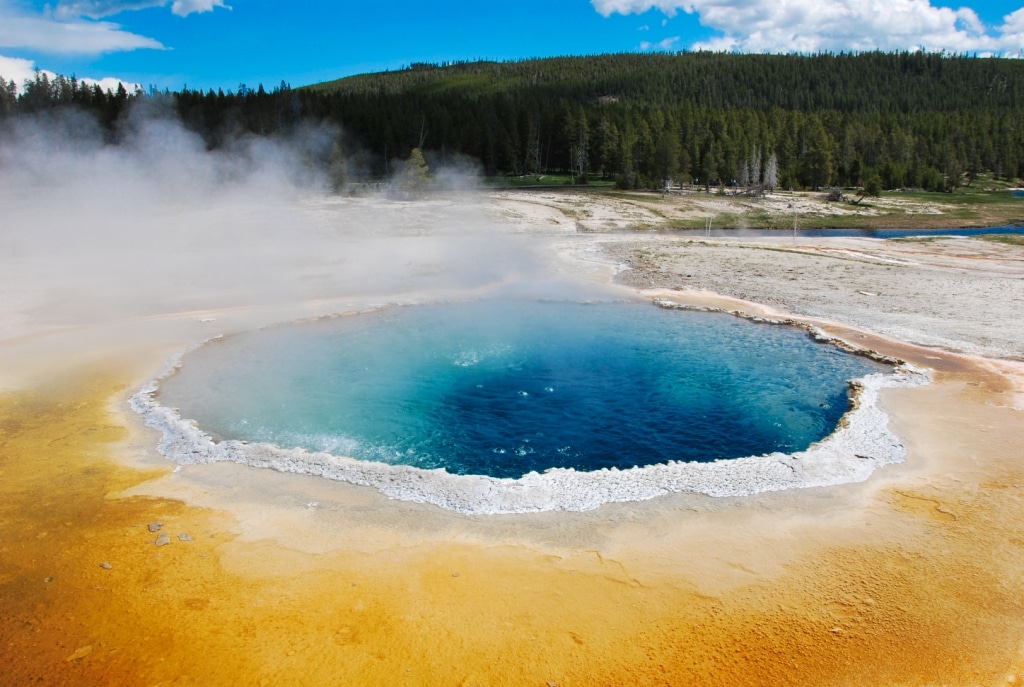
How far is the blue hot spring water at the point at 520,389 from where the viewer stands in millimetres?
7684

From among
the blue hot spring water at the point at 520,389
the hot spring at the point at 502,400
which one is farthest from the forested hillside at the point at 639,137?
the hot spring at the point at 502,400

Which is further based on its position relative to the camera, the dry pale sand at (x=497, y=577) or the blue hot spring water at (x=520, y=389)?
the blue hot spring water at (x=520, y=389)

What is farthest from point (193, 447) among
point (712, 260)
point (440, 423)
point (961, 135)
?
point (961, 135)

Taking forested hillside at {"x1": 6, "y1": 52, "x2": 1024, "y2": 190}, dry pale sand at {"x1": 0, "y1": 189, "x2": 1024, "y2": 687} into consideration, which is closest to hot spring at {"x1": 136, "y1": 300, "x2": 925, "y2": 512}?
dry pale sand at {"x1": 0, "y1": 189, "x2": 1024, "y2": 687}

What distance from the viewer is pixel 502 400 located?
9.12 meters

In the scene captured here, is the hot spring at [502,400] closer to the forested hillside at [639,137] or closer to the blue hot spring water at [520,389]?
the blue hot spring water at [520,389]

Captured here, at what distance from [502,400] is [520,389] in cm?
49

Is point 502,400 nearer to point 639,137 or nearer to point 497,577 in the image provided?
point 497,577

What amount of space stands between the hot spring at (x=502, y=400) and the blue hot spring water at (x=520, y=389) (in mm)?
29

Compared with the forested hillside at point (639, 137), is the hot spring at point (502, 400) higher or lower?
lower

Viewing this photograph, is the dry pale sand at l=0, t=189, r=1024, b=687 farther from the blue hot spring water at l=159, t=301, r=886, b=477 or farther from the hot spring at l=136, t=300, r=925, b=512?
the blue hot spring water at l=159, t=301, r=886, b=477

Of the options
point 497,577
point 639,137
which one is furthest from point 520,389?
point 639,137

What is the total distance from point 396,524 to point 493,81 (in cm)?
10813

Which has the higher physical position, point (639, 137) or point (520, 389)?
point (639, 137)
